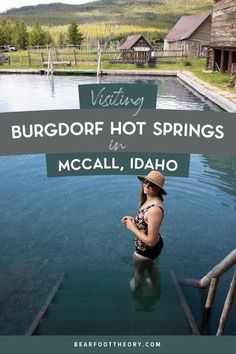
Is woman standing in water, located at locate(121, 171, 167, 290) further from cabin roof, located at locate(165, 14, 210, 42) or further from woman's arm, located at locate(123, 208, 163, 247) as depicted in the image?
cabin roof, located at locate(165, 14, 210, 42)

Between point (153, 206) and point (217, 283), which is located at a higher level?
point (153, 206)

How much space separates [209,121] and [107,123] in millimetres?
2110

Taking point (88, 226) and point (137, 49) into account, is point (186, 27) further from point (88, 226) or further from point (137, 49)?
point (88, 226)

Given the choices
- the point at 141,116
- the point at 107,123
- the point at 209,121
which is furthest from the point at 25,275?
the point at 209,121

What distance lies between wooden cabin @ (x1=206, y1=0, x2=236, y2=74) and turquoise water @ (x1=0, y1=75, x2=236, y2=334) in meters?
23.8

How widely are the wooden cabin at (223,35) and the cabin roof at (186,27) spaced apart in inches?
874

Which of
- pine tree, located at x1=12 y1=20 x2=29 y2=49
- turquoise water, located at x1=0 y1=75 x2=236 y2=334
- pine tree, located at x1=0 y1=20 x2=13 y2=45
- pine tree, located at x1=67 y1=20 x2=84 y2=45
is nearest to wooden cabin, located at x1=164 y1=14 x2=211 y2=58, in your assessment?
pine tree, located at x1=67 y1=20 x2=84 y2=45

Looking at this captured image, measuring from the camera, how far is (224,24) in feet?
124

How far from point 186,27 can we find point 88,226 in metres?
68.6

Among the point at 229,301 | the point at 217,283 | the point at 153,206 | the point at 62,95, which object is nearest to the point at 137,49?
the point at 62,95

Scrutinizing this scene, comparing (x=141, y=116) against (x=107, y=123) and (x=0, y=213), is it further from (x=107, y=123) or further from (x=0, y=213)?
(x=0, y=213)

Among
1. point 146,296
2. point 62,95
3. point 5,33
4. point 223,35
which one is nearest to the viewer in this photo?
point 146,296

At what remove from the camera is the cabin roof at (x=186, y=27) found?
65.7 meters
